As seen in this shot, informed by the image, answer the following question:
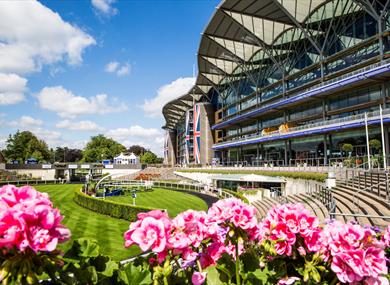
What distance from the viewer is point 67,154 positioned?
144750 mm

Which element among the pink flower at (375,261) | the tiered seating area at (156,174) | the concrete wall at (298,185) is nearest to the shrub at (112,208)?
the concrete wall at (298,185)

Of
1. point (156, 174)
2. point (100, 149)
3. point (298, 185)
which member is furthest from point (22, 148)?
point (298, 185)

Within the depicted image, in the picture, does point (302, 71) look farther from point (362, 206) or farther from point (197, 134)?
point (197, 134)

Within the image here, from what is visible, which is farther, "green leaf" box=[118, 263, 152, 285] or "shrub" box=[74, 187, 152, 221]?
"shrub" box=[74, 187, 152, 221]

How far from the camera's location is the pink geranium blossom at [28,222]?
149cm

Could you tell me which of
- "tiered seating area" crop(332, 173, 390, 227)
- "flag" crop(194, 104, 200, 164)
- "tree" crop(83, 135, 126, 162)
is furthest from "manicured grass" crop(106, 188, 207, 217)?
"tree" crop(83, 135, 126, 162)

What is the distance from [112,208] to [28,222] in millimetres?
23881

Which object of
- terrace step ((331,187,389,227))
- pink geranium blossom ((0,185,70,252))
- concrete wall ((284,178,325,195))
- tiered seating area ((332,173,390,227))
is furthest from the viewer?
concrete wall ((284,178,325,195))

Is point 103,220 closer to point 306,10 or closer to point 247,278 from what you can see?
point 247,278

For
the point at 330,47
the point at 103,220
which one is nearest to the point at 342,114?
the point at 330,47

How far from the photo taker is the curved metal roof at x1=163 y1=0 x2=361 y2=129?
40969 millimetres

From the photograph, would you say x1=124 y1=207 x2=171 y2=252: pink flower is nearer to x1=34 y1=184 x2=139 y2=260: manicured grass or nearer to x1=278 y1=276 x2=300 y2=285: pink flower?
x1=278 y1=276 x2=300 y2=285: pink flower

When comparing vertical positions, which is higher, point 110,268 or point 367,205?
point 110,268

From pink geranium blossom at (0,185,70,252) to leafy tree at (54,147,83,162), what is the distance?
152847 mm
